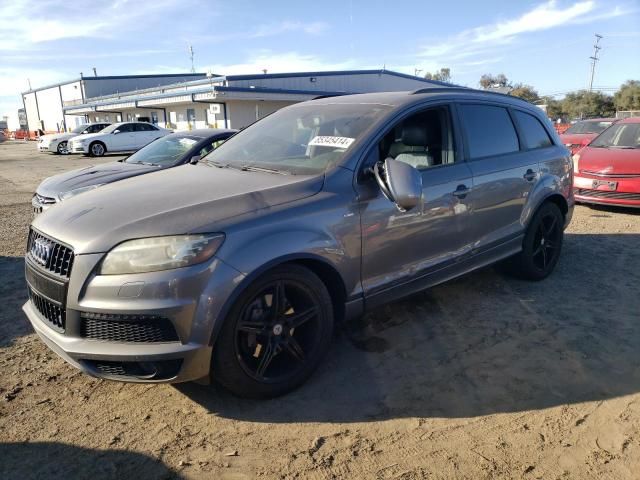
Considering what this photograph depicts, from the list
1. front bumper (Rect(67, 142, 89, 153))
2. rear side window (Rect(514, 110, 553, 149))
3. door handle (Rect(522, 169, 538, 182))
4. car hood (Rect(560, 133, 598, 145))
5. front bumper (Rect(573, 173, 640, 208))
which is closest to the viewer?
door handle (Rect(522, 169, 538, 182))

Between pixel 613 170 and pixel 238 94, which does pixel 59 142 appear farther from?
Answer: pixel 613 170

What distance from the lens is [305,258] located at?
2822mm

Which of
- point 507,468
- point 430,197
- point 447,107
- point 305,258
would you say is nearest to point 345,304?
point 305,258

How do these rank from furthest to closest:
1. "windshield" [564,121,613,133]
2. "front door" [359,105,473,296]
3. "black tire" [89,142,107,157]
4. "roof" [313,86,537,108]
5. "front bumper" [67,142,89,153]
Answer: "black tire" [89,142,107,157] < "front bumper" [67,142,89,153] < "windshield" [564,121,613,133] < "roof" [313,86,537,108] < "front door" [359,105,473,296]

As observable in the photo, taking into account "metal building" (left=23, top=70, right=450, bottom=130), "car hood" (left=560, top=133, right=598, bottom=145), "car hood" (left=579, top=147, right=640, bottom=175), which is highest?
"metal building" (left=23, top=70, right=450, bottom=130)

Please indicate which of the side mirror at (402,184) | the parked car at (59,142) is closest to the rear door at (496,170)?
the side mirror at (402,184)

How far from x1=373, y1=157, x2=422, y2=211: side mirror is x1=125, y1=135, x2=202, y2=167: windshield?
444 cm

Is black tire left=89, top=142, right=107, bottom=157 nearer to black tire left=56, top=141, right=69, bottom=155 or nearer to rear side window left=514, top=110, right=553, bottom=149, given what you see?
black tire left=56, top=141, right=69, bottom=155

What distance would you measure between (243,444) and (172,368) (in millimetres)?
546

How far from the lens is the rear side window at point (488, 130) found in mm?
4012

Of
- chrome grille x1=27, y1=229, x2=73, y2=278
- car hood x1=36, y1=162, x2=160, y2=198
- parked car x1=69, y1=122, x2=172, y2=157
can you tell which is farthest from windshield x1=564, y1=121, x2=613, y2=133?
parked car x1=69, y1=122, x2=172, y2=157

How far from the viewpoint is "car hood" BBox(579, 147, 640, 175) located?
25.7 ft

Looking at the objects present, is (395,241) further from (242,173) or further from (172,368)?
(172,368)

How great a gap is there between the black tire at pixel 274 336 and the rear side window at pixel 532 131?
2.87 m
